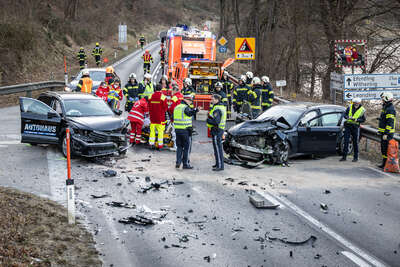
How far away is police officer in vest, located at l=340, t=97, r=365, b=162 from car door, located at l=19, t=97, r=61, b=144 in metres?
7.75

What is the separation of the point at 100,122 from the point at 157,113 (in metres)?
1.69

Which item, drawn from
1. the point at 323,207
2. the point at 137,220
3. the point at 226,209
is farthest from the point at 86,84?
the point at 323,207

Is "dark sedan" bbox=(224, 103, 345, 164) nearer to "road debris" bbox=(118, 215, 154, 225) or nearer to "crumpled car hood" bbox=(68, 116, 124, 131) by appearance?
"crumpled car hood" bbox=(68, 116, 124, 131)

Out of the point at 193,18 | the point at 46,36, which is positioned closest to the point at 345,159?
the point at 46,36

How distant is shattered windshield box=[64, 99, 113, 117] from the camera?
12469mm

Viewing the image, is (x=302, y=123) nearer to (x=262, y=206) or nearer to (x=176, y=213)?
(x=262, y=206)

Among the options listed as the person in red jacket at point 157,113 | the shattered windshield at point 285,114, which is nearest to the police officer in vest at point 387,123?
the shattered windshield at point 285,114

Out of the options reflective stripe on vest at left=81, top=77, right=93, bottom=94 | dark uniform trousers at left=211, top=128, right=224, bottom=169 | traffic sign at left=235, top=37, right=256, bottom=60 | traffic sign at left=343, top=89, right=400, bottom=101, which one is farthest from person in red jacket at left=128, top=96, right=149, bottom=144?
traffic sign at left=235, top=37, right=256, bottom=60

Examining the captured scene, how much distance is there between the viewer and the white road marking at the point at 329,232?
20.9 ft

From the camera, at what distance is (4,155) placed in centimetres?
1202

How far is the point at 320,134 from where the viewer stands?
1294 centimetres

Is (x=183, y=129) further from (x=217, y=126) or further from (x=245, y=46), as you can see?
(x=245, y=46)

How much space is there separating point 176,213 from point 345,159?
6.74 metres

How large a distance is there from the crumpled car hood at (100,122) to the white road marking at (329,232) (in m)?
4.45
